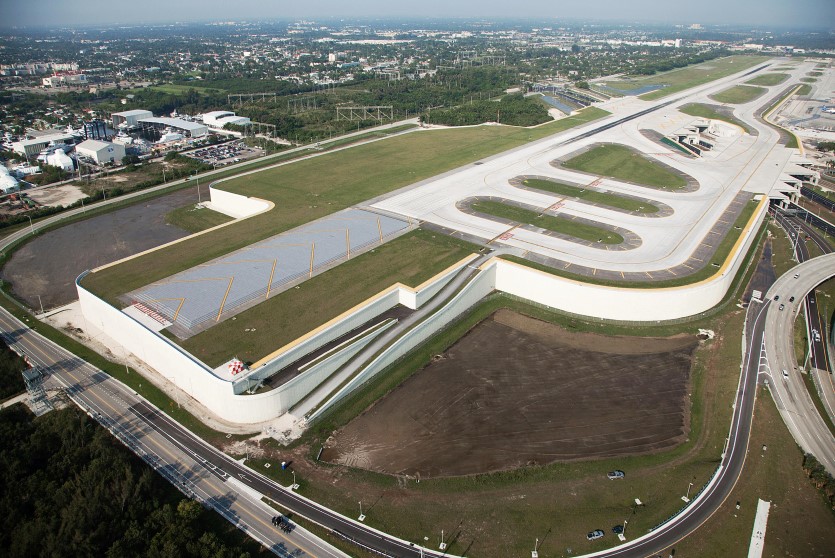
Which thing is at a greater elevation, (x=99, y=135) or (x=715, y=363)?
(x=99, y=135)

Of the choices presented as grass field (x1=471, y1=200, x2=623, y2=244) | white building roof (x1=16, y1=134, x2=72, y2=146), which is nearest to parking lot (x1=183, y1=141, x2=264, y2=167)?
white building roof (x1=16, y1=134, x2=72, y2=146)

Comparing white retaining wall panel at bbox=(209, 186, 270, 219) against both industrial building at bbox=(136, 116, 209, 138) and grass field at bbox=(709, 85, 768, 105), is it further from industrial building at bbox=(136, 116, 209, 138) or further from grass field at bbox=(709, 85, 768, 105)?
grass field at bbox=(709, 85, 768, 105)

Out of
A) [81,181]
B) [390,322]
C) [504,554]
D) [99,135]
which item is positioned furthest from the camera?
[99,135]

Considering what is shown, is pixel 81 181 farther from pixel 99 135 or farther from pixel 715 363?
pixel 715 363

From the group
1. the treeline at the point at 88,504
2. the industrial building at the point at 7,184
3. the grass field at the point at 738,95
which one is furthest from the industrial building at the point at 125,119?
the grass field at the point at 738,95

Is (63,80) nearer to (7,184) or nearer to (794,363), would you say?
(7,184)

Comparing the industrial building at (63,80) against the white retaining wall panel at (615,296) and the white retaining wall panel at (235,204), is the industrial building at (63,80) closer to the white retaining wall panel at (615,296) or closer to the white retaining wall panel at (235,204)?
the white retaining wall panel at (235,204)

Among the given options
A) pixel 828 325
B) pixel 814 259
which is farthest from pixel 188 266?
pixel 814 259
